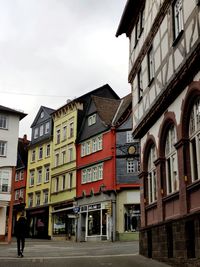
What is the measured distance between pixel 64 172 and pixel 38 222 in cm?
754

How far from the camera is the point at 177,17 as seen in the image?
567 inches

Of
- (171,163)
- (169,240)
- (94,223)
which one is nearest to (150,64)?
(171,163)

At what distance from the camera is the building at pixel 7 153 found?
1432 inches

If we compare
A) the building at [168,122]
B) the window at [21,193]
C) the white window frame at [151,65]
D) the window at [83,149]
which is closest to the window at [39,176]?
the window at [21,193]

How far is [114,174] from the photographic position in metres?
37.1

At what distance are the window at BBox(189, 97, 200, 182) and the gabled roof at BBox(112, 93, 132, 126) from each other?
25.8 m

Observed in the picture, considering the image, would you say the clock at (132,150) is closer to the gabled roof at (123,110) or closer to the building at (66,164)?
the gabled roof at (123,110)

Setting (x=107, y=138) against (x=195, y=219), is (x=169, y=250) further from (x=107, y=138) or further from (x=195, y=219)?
(x=107, y=138)

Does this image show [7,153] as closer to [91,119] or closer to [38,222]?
[91,119]

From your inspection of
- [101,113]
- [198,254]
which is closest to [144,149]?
[198,254]

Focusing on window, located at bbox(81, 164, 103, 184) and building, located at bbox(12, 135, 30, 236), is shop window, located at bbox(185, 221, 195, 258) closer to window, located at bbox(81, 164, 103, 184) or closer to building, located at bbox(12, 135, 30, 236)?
window, located at bbox(81, 164, 103, 184)

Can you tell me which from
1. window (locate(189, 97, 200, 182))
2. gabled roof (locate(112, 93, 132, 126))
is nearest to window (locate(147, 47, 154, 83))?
window (locate(189, 97, 200, 182))

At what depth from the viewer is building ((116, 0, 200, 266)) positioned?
12.3 meters

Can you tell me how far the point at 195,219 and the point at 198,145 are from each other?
2123 mm
